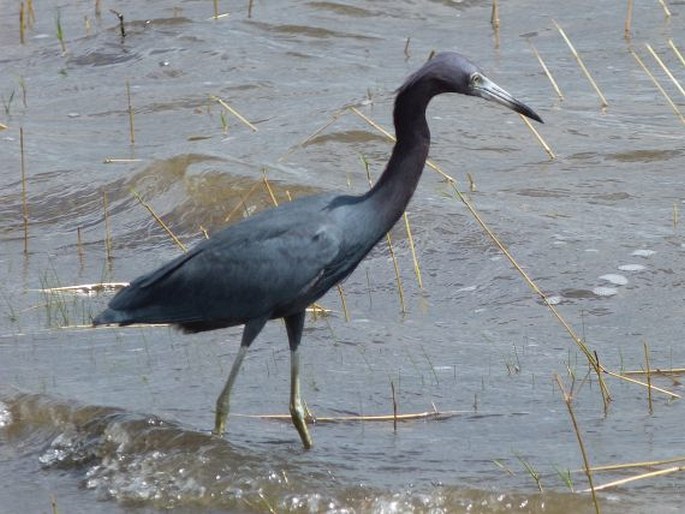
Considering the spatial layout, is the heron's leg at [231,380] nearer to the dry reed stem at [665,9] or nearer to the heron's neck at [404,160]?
the heron's neck at [404,160]

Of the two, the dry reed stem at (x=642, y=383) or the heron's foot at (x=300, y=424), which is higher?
the dry reed stem at (x=642, y=383)

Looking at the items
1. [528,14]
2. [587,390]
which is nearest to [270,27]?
[528,14]

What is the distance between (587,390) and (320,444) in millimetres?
1064

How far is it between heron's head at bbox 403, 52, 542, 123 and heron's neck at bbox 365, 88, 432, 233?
8 centimetres

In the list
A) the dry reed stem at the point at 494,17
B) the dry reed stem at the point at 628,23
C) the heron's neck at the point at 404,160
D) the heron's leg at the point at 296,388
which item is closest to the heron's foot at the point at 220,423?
the heron's leg at the point at 296,388

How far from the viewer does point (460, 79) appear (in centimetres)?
529

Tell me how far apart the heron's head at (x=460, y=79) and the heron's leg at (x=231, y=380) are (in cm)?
102

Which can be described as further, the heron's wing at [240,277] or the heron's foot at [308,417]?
the heron's foot at [308,417]


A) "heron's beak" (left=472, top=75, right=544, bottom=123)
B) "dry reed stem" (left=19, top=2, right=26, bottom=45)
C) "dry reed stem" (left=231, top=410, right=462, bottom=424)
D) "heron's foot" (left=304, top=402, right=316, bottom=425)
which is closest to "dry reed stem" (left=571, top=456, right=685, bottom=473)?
"dry reed stem" (left=231, top=410, right=462, bottom=424)

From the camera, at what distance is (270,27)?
12164mm

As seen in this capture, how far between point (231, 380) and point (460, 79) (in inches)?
53.3

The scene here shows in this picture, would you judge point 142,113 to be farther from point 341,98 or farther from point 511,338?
point 511,338

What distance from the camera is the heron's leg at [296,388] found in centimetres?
537

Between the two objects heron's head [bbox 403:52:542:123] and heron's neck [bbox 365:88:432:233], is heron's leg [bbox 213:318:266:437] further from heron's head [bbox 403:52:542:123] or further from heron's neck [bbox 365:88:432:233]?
heron's head [bbox 403:52:542:123]
